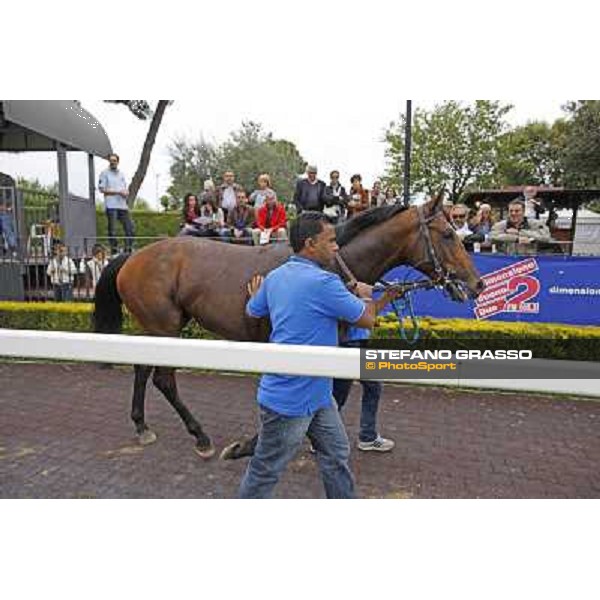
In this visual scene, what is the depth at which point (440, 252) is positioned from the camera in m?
3.88

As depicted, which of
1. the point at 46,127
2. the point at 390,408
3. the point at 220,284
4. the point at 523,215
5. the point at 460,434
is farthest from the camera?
the point at 46,127

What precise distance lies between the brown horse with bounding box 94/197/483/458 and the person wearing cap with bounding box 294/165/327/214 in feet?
14.0

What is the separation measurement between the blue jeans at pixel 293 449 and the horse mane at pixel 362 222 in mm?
1596

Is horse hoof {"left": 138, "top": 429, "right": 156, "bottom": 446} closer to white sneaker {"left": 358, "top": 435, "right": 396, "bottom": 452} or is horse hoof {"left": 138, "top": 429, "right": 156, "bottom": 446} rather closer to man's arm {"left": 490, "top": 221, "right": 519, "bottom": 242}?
white sneaker {"left": 358, "top": 435, "right": 396, "bottom": 452}

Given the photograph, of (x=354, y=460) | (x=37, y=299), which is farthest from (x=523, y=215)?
(x=37, y=299)

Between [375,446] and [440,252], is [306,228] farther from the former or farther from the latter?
[375,446]

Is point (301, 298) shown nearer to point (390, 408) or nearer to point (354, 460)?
point (354, 460)

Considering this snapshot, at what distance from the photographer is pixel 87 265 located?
884cm

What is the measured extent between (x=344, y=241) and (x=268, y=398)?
1.72 metres

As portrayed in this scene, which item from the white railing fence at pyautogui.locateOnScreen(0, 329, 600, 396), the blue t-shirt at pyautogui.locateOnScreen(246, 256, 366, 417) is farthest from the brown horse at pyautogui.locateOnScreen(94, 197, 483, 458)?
the white railing fence at pyautogui.locateOnScreen(0, 329, 600, 396)

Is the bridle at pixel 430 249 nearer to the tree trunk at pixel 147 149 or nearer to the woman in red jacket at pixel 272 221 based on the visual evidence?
the woman in red jacket at pixel 272 221

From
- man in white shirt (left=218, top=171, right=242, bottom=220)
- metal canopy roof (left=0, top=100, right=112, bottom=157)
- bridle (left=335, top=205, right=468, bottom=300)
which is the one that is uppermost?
metal canopy roof (left=0, top=100, right=112, bottom=157)

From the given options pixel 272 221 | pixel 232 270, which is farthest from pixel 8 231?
pixel 232 270

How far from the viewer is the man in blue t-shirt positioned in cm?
241
